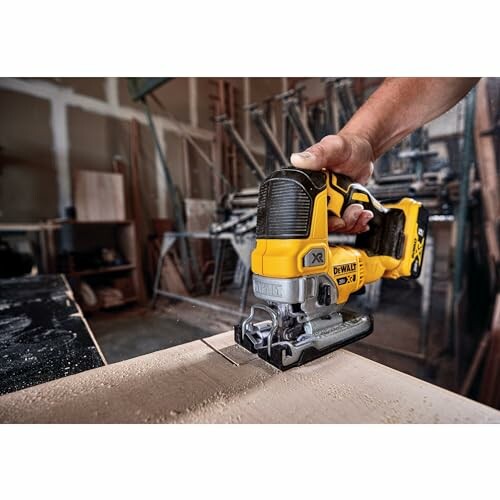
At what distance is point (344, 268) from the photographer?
66cm

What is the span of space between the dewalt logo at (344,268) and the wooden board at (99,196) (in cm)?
253

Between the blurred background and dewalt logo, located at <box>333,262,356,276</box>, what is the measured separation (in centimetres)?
43

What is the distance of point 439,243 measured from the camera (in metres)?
3.90

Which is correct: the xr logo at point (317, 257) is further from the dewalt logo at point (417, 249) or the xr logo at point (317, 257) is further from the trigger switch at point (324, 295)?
the dewalt logo at point (417, 249)

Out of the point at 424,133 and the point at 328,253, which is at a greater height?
the point at 424,133

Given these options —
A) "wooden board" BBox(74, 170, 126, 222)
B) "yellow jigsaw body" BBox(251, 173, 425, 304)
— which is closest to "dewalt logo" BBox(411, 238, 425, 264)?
"yellow jigsaw body" BBox(251, 173, 425, 304)

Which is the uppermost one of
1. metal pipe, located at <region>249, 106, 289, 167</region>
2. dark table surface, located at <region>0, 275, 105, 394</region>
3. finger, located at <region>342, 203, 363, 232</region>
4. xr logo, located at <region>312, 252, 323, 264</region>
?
metal pipe, located at <region>249, 106, 289, 167</region>

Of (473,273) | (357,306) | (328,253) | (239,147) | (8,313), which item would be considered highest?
(239,147)

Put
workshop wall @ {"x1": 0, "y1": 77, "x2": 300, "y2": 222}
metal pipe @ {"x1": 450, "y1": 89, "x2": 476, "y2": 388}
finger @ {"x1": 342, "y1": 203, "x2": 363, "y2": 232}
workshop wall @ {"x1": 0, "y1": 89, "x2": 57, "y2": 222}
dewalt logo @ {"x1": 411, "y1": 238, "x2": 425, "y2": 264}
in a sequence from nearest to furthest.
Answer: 1. finger @ {"x1": 342, "y1": 203, "x2": 363, "y2": 232}
2. dewalt logo @ {"x1": 411, "y1": 238, "x2": 425, "y2": 264}
3. metal pipe @ {"x1": 450, "y1": 89, "x2": 476, "y2": 388}
4. workshop wall @ {"x1": 0, "y1": 77, "x2": 300, "y2": 222}
5. workshop wall @ {"x1": 0, "y1": 89, "x2": 57, "y2": 222}

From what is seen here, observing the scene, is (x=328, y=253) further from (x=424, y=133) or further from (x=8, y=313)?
(x=424, y=133)

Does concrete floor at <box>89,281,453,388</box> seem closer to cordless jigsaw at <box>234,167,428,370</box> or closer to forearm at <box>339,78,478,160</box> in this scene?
cordless jigsaw at <box>234,167,428,370</box>

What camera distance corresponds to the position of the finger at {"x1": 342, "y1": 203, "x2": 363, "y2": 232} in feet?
2.35
